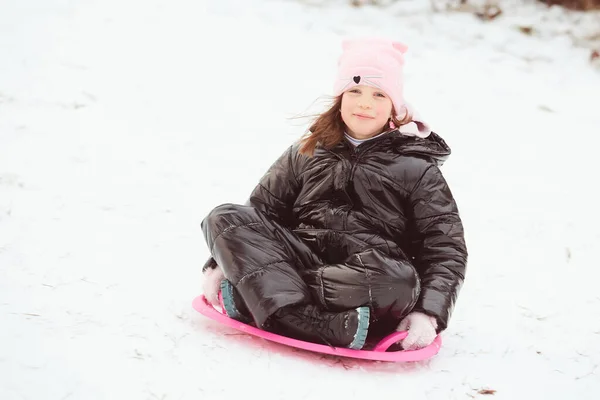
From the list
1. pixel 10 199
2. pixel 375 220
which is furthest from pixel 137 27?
pixel 375 220

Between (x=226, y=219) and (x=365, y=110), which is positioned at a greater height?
(x=365, y=110)

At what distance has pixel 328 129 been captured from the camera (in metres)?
2.82

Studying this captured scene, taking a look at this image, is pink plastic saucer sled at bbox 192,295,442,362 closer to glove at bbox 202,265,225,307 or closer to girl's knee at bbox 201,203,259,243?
glove at bbox 202,265,225,307

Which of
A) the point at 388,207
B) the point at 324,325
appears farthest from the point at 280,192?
the point at 324,325

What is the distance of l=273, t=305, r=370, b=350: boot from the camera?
91.4 inches

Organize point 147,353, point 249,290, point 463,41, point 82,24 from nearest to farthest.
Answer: point 147,353 → point 249,290 → point 82,24 → point 463,41

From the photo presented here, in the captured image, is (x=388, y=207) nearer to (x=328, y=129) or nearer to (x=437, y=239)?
(x=437, y=239)

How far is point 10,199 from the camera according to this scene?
3508 millimetres

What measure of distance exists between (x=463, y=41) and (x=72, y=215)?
5.12 metres

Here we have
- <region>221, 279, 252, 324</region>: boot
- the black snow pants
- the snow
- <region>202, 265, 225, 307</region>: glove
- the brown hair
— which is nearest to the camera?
the snow

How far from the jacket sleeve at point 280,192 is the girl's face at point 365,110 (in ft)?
0.99

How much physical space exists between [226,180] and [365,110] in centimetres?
181

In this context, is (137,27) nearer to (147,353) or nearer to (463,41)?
(463,41)

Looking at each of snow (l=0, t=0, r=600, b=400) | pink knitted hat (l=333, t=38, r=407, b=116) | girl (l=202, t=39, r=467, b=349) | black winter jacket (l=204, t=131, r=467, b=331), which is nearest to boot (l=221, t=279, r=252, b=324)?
girl (l=202, t=39, r=467, b=349)
